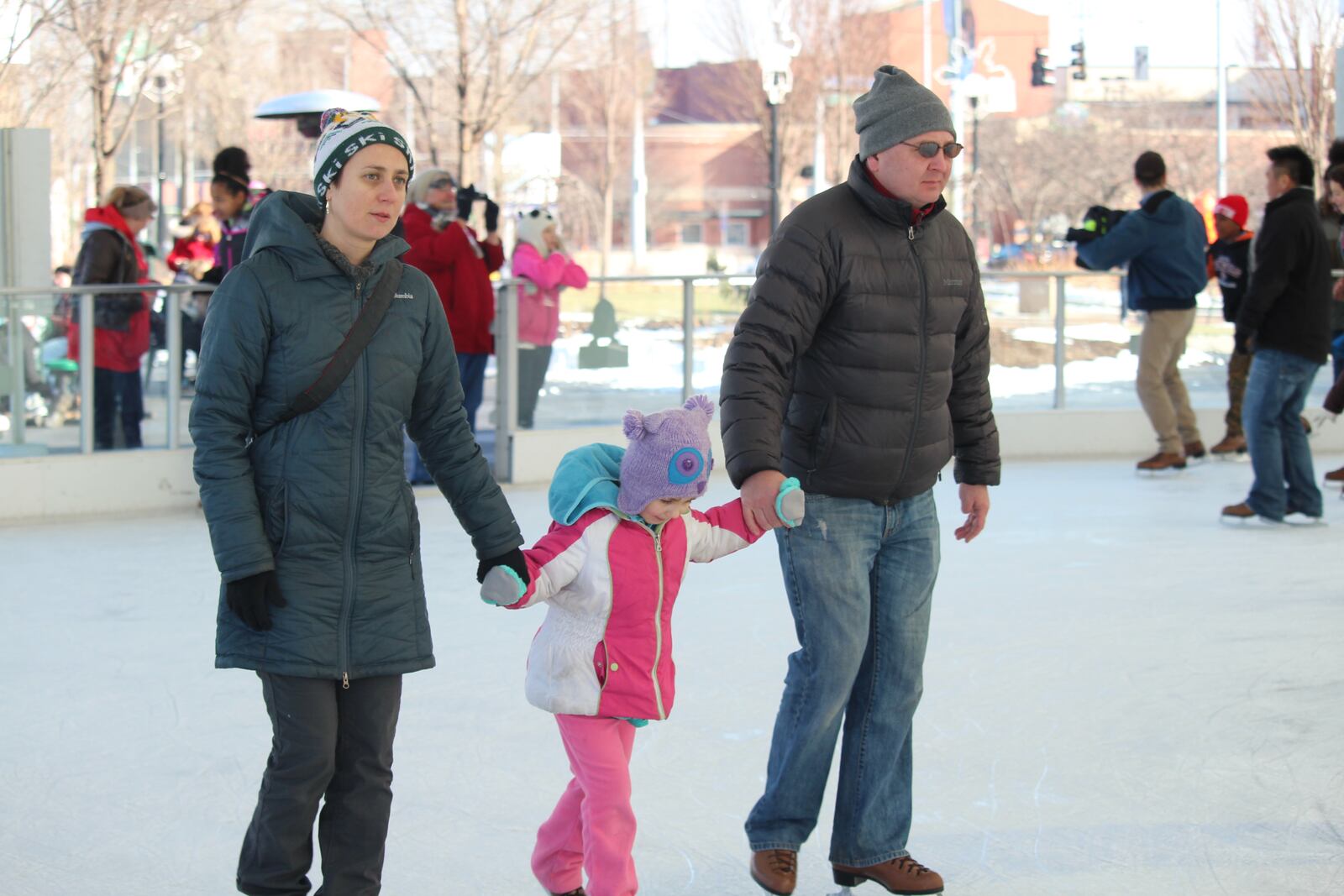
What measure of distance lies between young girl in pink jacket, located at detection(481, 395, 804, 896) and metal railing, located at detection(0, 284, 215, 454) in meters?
5.59

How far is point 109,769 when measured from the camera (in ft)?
13.2

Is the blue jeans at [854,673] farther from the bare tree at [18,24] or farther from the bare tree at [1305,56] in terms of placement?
the bare tree at [1305,56]

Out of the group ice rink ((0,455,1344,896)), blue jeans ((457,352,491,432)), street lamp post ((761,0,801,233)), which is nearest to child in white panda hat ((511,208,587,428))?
blue jeans ((457,352,491,432))

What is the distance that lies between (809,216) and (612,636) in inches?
33.5

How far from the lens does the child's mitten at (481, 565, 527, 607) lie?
279 cm

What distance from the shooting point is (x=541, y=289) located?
9.20 m

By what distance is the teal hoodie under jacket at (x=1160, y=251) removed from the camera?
9.11 m

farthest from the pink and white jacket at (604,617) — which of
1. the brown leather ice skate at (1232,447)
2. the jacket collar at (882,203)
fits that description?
the brown leather ice skate at (1232,447)

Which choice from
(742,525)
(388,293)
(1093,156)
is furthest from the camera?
(1093,156)

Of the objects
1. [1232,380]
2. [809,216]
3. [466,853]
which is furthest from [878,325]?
[1232,380]

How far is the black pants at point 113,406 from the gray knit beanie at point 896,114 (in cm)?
584

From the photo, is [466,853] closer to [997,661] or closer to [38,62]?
[997,661]

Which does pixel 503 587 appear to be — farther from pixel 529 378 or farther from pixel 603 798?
pixel 529 378

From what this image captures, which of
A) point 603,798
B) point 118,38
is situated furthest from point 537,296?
point 118,38
